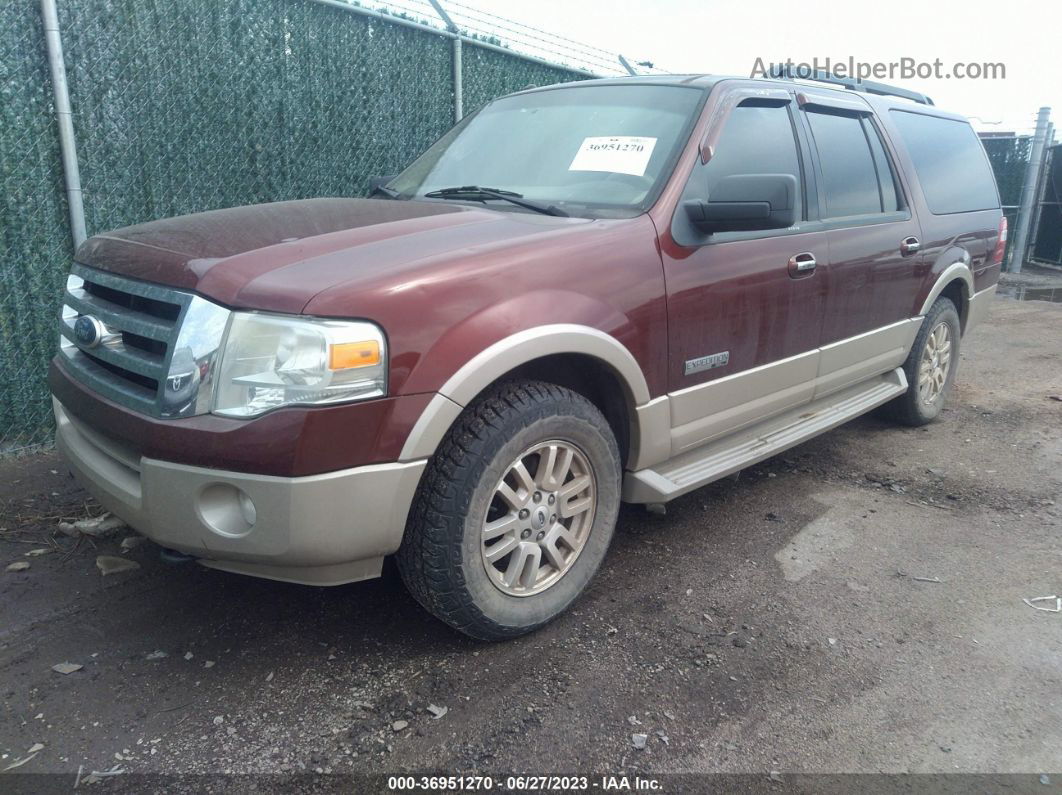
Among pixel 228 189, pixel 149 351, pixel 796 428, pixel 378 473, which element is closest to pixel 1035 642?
pixel 796 428

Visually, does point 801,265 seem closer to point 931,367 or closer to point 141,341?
point 931,367

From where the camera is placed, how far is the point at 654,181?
321 centimetres

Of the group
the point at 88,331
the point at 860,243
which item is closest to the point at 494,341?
the point at 88,331

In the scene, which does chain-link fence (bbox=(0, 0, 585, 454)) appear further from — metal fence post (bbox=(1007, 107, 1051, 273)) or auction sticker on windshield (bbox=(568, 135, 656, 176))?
metal fence post (bbox=(1007, 107, 1051, 273))

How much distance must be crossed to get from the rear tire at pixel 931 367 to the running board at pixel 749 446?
349 mm

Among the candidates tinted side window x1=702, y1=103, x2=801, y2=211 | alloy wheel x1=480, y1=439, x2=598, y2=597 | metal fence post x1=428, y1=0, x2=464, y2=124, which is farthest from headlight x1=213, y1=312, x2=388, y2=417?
metal fence post x1=428, y1=0, x2=464, y2=124

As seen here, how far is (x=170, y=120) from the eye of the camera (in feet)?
15.6

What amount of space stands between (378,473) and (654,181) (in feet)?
5.43

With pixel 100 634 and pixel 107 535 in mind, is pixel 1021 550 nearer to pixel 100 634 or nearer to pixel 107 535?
pixel 100 634

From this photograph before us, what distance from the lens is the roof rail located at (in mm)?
4539

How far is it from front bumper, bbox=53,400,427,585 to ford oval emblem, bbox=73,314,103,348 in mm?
458

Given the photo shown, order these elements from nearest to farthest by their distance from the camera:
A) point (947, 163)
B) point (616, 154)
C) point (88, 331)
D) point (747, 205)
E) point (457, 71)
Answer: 1. point (88, 331)
2. point (747, 205)
3. point (616, 154)
4. point (947, 163)
5. point (457, 71)

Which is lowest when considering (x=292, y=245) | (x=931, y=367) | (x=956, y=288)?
(x=931, y=367)

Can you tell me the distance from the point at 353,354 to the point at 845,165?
9.90ft
